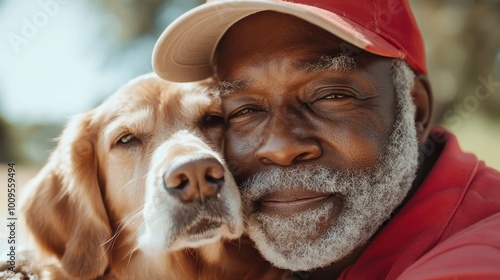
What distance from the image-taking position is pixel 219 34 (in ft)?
9.07

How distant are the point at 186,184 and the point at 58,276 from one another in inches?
42.7

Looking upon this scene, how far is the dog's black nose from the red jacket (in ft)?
2.27

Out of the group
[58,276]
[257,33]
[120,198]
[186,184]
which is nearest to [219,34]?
[257,33]

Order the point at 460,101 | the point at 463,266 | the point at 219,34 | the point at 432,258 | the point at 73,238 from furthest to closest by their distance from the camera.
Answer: the point at 460,101 → the point at 73,238 → the point at 219,34 → the point at 432,258 → the point at 463,266

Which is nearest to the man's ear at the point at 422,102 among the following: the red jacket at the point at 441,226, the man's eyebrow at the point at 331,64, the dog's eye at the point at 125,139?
the red jacket at the point at 441,226

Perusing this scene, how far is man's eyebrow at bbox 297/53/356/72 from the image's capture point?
2.44 m

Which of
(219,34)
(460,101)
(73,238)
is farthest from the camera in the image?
(460,101)

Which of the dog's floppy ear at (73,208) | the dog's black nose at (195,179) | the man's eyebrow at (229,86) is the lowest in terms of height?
the dog's floppy ear at (73,208)

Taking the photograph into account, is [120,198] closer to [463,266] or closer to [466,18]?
[463,266]

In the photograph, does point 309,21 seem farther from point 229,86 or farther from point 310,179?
Result: point 310,179

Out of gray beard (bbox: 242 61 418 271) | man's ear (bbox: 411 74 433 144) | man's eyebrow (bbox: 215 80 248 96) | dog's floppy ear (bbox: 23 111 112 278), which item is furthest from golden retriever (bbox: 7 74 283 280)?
man's ear (bbox: 411 74 433 144)

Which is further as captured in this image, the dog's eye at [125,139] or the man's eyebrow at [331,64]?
the dog's eye at [125,139]

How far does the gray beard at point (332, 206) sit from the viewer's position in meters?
2.38

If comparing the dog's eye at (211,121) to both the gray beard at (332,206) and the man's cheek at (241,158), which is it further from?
the gray beard at (332,206)
